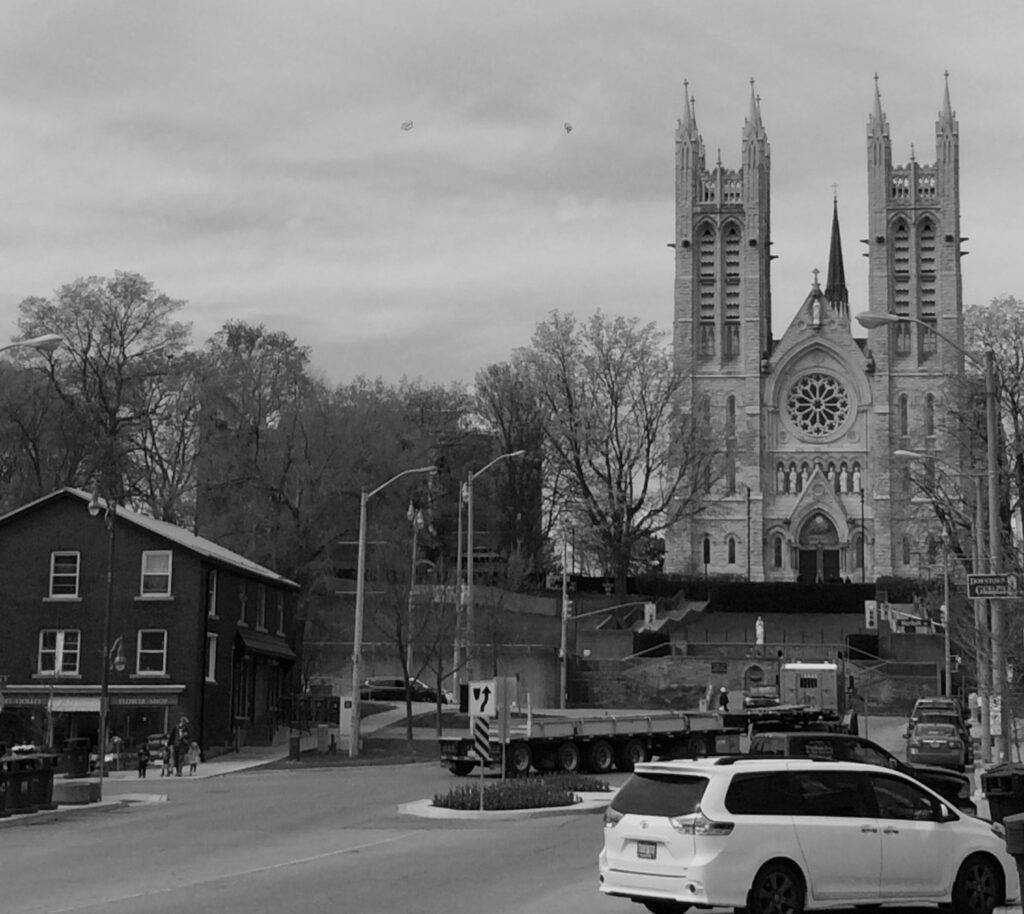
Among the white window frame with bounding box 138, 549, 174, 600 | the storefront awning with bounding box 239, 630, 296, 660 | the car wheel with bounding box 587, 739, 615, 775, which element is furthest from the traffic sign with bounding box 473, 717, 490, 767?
the storefront awning with bounding box 239, 630, 296, 660

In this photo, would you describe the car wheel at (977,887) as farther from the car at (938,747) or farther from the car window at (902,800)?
the car at (938,747)

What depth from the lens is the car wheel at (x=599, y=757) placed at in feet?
125

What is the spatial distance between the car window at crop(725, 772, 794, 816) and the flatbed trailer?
19.9 m

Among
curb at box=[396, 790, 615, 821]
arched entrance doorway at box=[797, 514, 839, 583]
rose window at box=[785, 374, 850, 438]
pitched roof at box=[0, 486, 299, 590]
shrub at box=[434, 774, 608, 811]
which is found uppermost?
rose window at box=[785, 374, 850, 438]

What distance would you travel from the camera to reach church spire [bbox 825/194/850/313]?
12988 cm

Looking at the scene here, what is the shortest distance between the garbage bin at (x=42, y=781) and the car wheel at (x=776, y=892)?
18.7 meters

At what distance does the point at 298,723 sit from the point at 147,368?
65.3 ft

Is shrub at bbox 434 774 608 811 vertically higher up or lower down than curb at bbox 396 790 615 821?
higher up

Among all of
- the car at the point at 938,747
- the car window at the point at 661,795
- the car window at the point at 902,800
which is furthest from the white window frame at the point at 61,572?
the car window at the point at 902,800

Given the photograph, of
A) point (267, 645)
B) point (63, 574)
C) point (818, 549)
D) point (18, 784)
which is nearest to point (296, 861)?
point (18, 784)

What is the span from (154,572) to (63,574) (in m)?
2.87

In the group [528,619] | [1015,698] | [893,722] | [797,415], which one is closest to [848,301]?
[797,415]

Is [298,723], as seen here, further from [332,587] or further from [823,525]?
[823,525]

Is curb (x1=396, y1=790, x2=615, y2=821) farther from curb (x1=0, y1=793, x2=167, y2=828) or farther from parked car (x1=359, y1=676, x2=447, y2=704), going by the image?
parked car (x1=359, y1=676, x2=447, y2=704)
